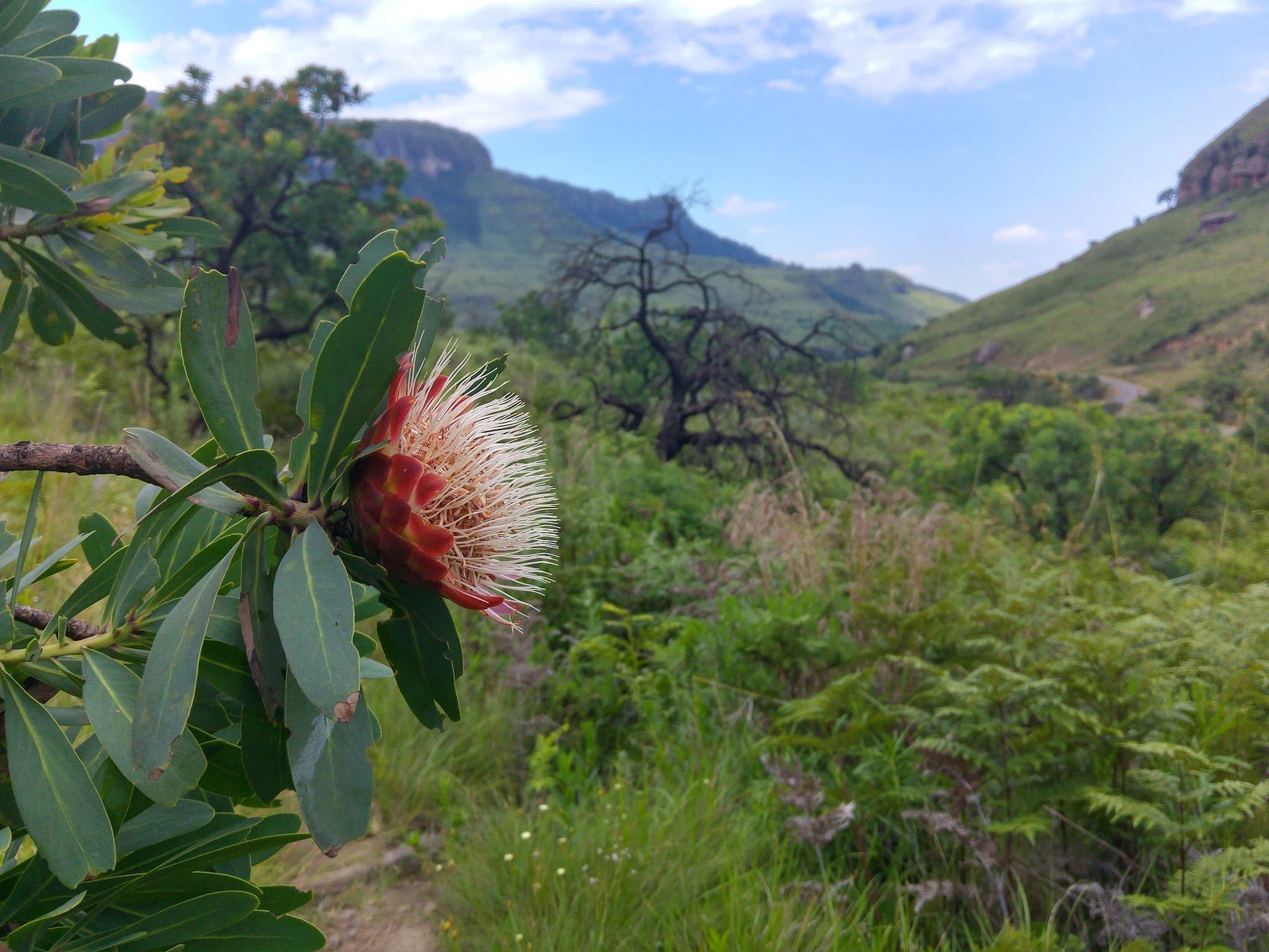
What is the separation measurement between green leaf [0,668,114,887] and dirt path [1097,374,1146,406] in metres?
37.2

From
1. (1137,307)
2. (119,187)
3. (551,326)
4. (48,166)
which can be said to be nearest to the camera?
(48,166)

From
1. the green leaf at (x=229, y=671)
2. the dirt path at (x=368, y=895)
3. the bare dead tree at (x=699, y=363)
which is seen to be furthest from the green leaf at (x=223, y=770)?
the bare dead tree at (x=699, y=363)

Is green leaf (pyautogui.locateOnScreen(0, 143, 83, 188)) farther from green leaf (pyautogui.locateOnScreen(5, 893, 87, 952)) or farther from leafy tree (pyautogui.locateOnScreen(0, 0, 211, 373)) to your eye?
green leaf (pyautogui.locateOnScreen(5, 893, 87, 952))

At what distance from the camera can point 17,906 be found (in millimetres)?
684

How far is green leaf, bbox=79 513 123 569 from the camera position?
0.82 metres

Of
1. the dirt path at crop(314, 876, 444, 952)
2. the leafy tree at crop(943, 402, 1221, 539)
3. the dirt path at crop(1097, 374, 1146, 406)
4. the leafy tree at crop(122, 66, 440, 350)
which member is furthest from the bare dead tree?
the dirt path at crop(1097, 374, 1146, 406)

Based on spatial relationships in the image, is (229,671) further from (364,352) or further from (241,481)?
(364,352)

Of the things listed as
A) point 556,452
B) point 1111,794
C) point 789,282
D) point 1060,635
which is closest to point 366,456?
point 1111,794

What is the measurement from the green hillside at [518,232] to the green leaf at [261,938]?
73800 millimetres

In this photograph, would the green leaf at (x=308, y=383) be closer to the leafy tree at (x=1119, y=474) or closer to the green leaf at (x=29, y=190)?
the green leaf at (x=29, y=190)

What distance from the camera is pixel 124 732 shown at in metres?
0.58

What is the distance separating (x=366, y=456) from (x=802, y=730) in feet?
10.1

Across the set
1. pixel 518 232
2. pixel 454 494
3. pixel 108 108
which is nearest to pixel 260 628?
pixel 454 494

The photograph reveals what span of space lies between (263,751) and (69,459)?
0.31m
